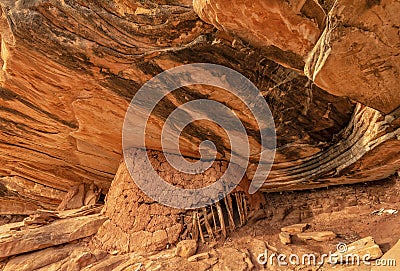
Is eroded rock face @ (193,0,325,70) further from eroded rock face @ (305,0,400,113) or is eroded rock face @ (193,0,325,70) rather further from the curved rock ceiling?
eroded rock face @ (305,0,400,113)

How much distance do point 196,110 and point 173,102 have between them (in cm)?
38

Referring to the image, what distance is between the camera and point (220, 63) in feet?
13.0

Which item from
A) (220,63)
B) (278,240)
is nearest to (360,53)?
(220,63)

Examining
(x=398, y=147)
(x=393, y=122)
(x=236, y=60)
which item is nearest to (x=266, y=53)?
(x=236, y=60)

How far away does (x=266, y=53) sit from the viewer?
2951mm
